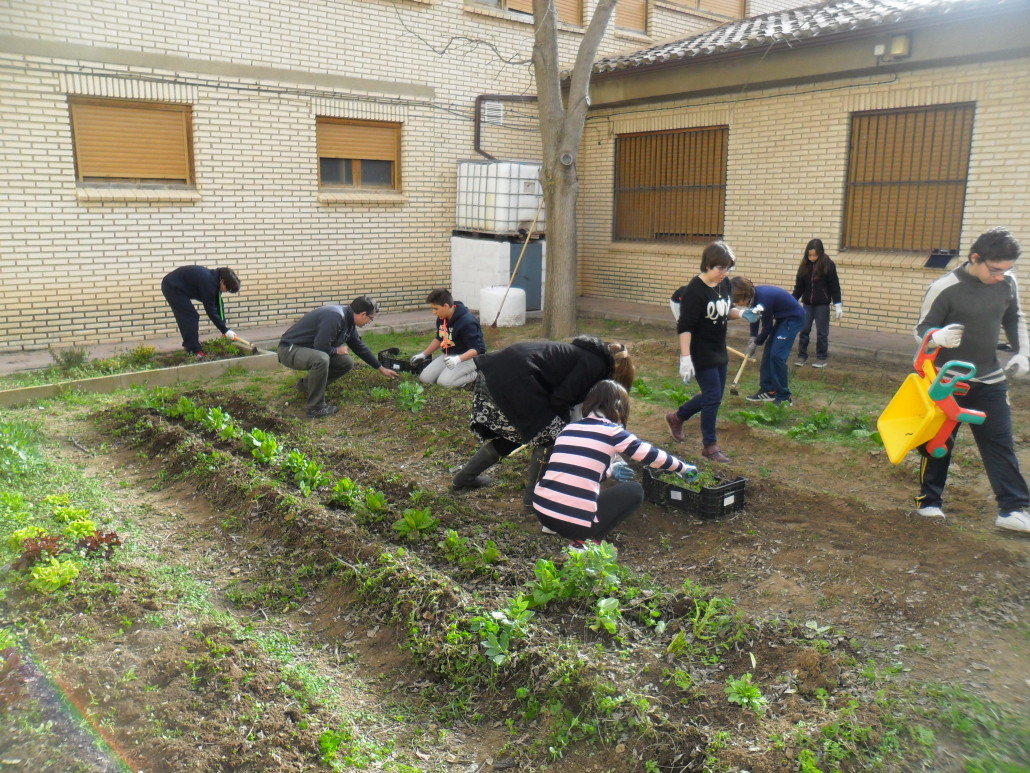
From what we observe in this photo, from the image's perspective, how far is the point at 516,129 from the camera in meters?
14.5

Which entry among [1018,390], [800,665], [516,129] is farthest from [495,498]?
[516,129]

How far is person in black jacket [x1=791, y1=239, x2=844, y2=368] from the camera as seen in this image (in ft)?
31.1

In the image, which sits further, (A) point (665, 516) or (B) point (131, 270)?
(B) point (131, 270)

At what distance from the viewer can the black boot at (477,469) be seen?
5910mm

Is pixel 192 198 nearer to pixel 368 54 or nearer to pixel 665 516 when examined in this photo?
pixel 368 54

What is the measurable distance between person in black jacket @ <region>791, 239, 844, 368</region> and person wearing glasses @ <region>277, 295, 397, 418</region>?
15.6 feet

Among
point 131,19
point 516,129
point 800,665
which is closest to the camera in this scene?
point 800,665

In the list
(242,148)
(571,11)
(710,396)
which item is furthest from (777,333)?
(571,11)

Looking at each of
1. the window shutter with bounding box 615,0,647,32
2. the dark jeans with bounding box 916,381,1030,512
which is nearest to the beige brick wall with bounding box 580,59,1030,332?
the window shutter with bounding box 615,0,647,32

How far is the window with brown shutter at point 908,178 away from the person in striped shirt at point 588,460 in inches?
296

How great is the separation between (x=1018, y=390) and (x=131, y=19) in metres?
10.7

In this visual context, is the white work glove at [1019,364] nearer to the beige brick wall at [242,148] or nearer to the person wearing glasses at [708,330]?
the person wearing glasses at [708,330]

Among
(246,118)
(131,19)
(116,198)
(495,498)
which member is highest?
(131,19)

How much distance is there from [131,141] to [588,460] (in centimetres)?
862
